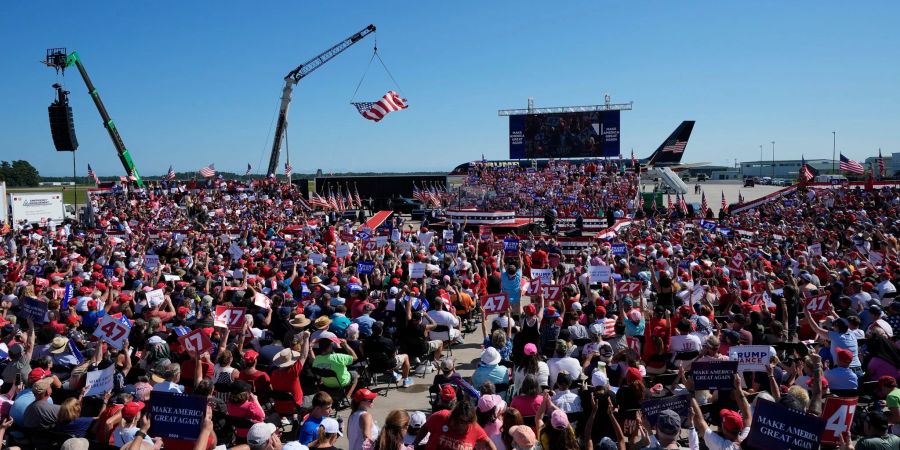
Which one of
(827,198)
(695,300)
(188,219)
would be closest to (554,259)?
(695,300)

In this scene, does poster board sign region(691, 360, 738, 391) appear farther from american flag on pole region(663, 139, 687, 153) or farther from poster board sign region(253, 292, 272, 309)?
american flag on pole region(663, 139, 687, 153)

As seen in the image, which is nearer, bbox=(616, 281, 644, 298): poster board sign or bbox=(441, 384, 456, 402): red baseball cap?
bbox=(441, 384, 456, 402): red baseball cap

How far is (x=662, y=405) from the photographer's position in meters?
5.29

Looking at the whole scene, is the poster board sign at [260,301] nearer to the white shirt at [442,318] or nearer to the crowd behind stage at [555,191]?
the white shirt at [442,318]

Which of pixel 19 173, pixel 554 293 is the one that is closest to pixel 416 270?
pixel 554 293

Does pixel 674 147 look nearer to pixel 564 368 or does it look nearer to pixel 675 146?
pixel 675 146

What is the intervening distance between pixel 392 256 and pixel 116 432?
458 inches

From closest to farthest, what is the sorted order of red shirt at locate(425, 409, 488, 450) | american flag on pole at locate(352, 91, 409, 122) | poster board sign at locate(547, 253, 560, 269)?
red shirt at locate(425, 409, 488, 450)
poster board sign at locate(547, 253, 560, 269)
american flag on pole at locate(352, 91, 409, 122)

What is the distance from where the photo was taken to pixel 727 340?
296 inches

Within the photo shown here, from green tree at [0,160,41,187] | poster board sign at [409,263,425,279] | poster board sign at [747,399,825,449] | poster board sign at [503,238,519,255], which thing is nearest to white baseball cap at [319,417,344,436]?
poster board sign at [747,399,825,449]

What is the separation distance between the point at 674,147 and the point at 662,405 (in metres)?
59.4

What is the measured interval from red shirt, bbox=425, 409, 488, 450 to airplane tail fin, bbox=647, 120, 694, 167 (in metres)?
57.2

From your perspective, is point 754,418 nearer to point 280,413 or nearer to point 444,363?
point 444,363

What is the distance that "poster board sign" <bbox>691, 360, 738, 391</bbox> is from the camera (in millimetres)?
5934
